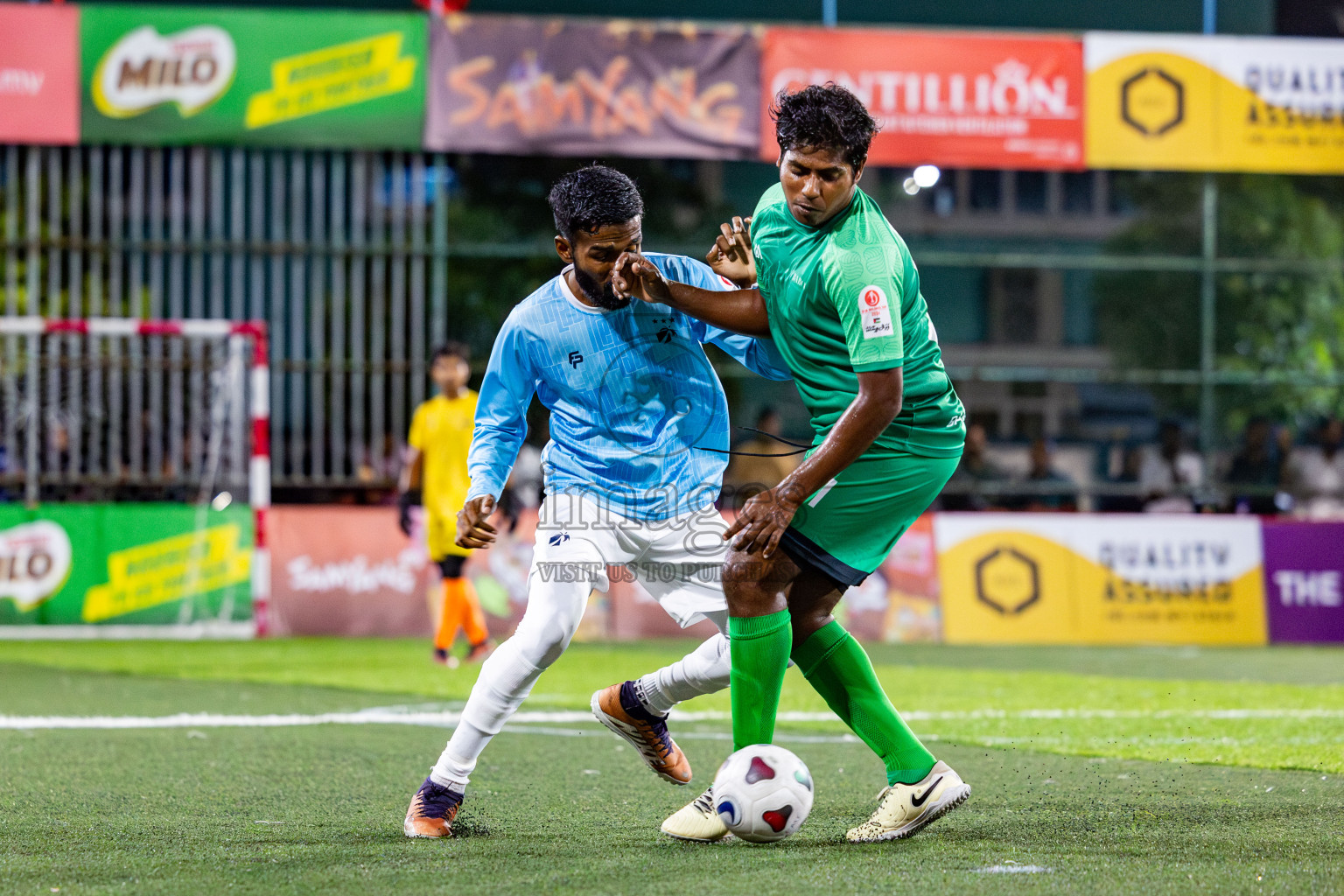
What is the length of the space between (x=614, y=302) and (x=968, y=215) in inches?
899

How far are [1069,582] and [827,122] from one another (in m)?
10.4

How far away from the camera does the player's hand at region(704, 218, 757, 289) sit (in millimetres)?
4617

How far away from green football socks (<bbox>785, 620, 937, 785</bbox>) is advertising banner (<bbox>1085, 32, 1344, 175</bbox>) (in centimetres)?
Answer: 1112

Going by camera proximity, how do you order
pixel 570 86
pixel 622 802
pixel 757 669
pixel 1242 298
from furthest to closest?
pixel 1242 298 → pixel 570 86 → pixel 622 802 → pixel 757 669

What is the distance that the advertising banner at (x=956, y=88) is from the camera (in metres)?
14.4

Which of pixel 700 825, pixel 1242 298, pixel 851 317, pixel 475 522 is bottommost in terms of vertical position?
pixel 700 825

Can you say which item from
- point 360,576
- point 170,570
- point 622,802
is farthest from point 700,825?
point 170,570

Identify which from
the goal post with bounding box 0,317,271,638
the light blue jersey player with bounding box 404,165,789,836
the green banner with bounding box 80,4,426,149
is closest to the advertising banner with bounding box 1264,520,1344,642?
the green banner with bounding box 80,4,426,149

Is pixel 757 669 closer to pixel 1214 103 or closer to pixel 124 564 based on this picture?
pixel 124 564

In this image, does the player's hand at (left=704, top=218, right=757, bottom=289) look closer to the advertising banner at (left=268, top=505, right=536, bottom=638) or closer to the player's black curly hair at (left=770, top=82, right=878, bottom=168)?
the player's black curly hair at (left=770, top=82, right=878, bottom=168)

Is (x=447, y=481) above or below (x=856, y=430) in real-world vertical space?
below

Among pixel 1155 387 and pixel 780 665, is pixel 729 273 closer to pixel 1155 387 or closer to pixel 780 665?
pixel 780 665

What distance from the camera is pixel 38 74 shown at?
13.7 m

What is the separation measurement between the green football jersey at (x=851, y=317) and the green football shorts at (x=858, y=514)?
0.06 meters
